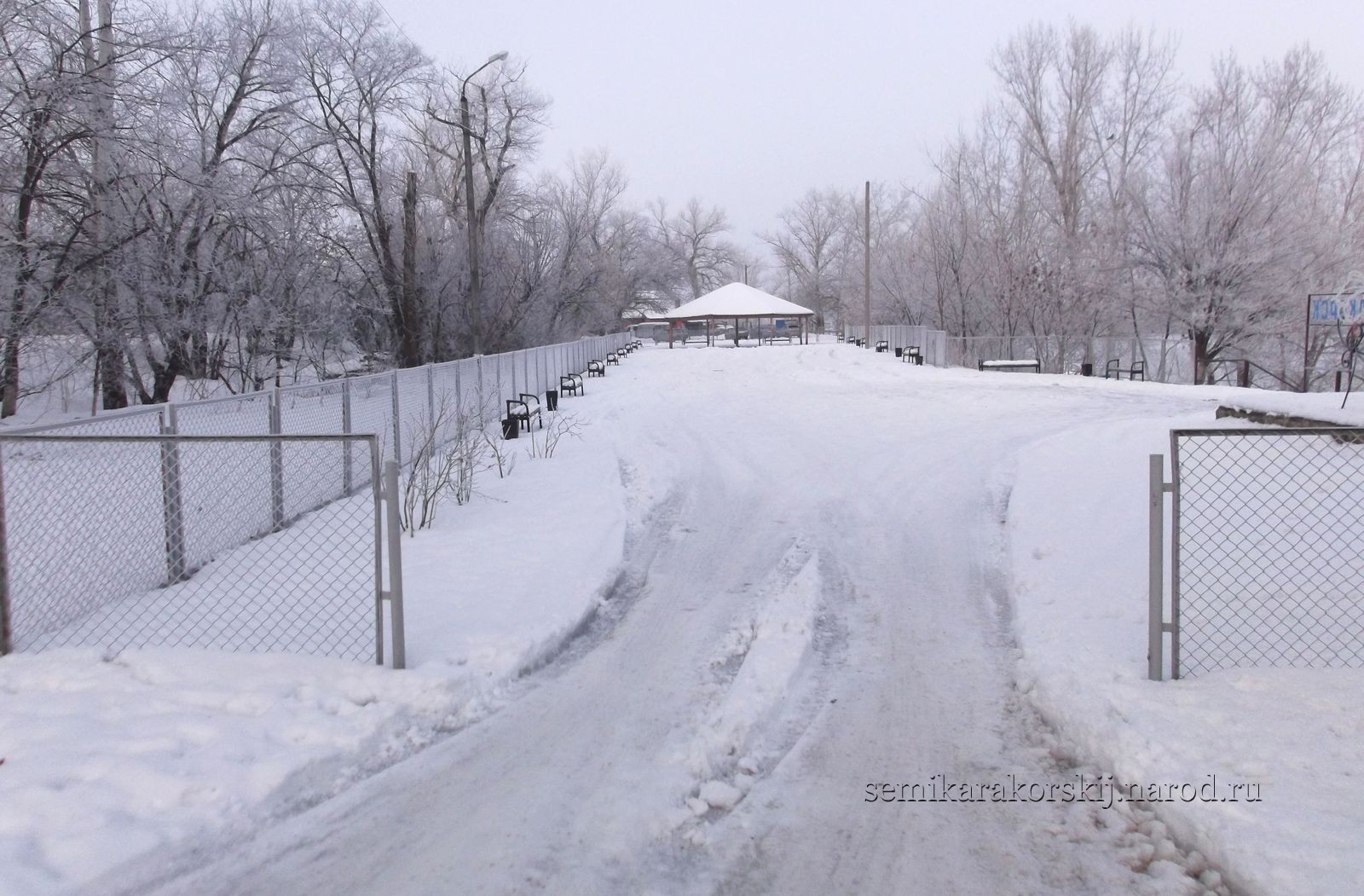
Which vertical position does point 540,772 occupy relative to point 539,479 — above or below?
below

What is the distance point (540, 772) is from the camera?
13.3ft

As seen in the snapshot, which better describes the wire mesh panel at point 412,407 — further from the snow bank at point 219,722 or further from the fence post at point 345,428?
the snow bank at point 219,722

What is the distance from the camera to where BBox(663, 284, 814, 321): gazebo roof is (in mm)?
55656

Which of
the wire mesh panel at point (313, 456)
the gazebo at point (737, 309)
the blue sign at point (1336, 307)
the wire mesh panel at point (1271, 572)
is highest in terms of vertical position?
the gazebo at point (737, 309)

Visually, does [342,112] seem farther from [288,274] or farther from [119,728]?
[119,728]

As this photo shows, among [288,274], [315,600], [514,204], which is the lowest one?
[315,600]

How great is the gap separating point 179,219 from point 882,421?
41.4ft

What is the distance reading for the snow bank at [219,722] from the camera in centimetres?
342

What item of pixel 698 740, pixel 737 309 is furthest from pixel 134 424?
pixel 737 309

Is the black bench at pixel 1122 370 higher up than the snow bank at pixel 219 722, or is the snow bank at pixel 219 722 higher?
the black bench at pixel 1122 370

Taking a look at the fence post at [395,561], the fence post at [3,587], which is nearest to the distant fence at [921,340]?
the fence post at [395,561]

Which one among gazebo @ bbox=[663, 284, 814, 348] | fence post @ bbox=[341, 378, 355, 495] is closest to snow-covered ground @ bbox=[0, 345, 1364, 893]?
fence post @ bbox=[341, 378, 355, 495]

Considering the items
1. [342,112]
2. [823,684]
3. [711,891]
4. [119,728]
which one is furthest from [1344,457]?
[342,112]

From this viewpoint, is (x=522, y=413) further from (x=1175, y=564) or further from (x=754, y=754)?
(x=1175, y=564)
